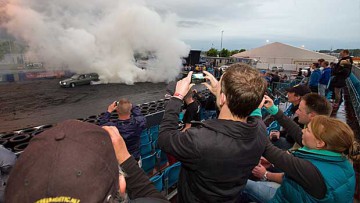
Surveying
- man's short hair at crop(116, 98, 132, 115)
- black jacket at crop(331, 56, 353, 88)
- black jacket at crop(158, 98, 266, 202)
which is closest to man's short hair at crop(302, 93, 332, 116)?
black jacket at crop(158, 98, 266, 202)

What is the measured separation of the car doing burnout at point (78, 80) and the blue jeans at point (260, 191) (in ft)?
74.1

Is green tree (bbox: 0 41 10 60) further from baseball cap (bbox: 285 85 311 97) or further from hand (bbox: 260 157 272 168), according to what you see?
hand (bbox: 260 157 272 168)

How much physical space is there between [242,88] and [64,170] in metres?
1.05

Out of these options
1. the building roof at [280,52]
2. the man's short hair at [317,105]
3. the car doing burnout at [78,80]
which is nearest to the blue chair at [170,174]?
the man's short hair at [317,105]

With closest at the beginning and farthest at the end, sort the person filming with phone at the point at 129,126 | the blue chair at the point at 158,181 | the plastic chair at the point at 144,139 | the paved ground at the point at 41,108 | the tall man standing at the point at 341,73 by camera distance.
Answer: the blue chair at the point at 158,181
the person filming with phone at the point at 129,126
the plastic chair at the point at 144,139
the tall man standing at the point at 341,73
the paved ground at the point at 41,108

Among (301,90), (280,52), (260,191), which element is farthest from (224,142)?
(280,52)

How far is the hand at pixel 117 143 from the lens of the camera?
45.4 inches

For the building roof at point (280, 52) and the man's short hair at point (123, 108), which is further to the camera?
the building roof at point (280, 52)

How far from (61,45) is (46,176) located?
107ft

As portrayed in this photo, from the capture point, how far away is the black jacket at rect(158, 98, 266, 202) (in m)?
1.30

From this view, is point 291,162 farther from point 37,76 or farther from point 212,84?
point 37,76

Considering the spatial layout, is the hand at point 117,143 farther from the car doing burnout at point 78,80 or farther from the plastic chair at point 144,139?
the car doing burnout at point 78,80

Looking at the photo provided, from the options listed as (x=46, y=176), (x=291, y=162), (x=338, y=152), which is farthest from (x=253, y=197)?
(x=46, y=176)

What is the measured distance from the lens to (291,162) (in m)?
1.59
